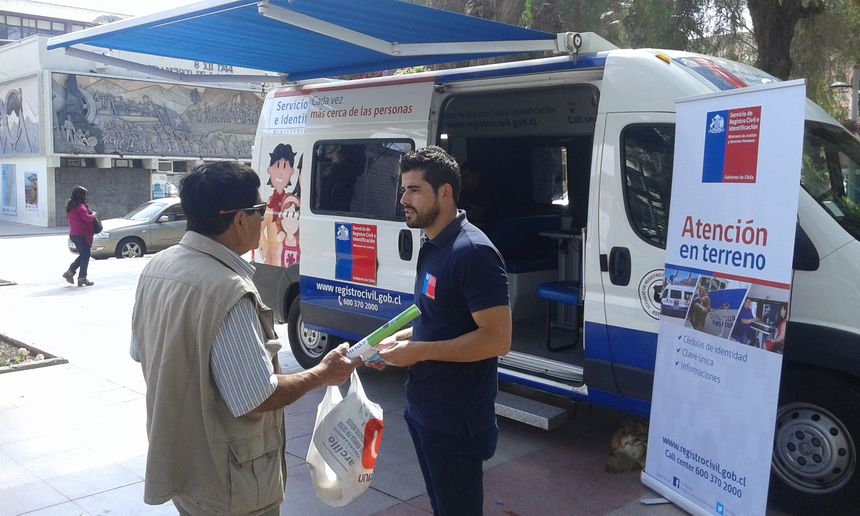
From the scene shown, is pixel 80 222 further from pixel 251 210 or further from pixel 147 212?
pixel 251 210

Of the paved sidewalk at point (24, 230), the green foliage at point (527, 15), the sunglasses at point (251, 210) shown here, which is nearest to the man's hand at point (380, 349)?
the sunglasses at point (251, 210)

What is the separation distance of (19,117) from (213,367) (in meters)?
33.1

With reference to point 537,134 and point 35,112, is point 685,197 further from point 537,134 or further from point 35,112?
point 35,112

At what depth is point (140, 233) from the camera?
717 inches

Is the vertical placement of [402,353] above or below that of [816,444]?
above

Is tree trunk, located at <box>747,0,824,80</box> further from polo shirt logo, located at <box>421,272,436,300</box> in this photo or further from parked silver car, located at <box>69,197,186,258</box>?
parked silver car, located at <box>69,197,186,258</box>

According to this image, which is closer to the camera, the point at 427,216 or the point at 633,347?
the point at 427,216

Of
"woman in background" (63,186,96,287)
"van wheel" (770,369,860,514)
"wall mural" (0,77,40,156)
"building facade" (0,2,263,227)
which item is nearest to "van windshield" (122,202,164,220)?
"woman in background" (63,186,96,287)

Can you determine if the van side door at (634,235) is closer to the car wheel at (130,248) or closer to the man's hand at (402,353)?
the man's hand at (402,353)

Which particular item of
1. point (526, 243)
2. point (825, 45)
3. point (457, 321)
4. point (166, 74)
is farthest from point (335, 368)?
point (825, 45)

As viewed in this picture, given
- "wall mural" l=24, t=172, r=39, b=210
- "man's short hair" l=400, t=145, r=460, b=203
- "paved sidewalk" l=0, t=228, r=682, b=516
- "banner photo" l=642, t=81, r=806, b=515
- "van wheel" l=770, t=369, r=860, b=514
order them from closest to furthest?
"man's short hair" l=400, t=145, r=460, b=203, "banner photo" l=642, t=81, r=806, b=515, "van wheel" l=770, t=369, r=860, b=514, "paved sidewalk" l=0, t=228, r=682, b=516, "wall mural" l=24, t=172, r=39, b=210

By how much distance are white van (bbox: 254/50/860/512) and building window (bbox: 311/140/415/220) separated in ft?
0.05

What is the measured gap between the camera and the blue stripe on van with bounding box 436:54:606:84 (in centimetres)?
530

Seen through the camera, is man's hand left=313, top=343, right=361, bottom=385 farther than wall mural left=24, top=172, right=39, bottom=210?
No
